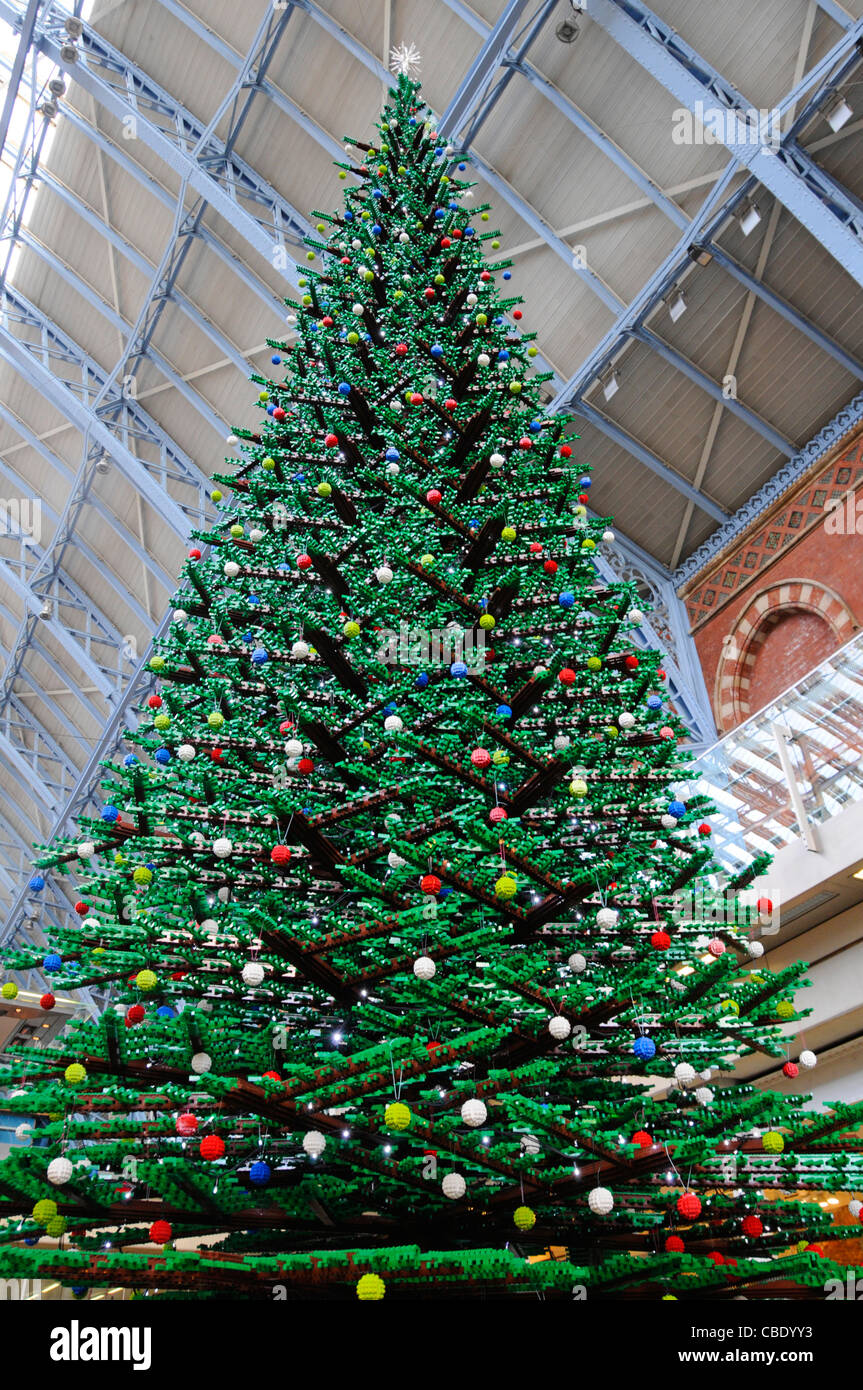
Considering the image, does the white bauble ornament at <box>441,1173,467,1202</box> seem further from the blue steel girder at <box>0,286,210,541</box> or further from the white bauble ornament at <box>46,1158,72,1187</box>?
the blue steel girder at <box>0,286,210,541</box>

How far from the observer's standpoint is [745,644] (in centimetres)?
992

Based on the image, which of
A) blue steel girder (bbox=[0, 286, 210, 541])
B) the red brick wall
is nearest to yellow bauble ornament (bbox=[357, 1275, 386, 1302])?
the red brick wall

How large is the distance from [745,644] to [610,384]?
3276 mm

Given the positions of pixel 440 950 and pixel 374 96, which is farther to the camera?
pixel 374 96

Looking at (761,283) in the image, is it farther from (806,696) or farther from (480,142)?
(806,696)

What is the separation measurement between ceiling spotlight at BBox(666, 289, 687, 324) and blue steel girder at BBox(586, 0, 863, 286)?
1352 millimetres

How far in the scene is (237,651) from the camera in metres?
3.11

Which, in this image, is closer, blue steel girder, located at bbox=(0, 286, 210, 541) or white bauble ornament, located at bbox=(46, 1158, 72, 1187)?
white bauble ornament, located at bbox=(46, 1158, 72, 1187)

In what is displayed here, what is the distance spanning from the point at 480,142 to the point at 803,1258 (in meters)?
11.0

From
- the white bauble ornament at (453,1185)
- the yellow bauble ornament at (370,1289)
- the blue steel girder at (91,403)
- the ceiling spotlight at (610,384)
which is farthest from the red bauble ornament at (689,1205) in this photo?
the blue steel girder at (91,403)

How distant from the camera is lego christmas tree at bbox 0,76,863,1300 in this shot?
1.72 m

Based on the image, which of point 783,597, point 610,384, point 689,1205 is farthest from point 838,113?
point 689,1205

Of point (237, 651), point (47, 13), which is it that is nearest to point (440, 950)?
point (237, 651)
